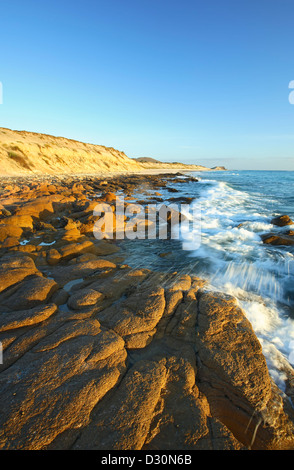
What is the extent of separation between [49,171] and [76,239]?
93.7 feet

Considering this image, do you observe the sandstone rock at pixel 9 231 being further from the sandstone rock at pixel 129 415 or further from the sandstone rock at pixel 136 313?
the sandstone rock at pixel 129 415

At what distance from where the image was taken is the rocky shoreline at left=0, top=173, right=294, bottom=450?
73.8 inches

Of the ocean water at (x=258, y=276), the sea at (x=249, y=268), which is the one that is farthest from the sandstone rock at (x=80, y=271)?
the ocean water at (x=258, y=276)

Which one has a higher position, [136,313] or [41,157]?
[41,157]

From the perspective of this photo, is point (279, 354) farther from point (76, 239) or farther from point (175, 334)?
point (76, 239)

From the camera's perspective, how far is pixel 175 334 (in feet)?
10.2

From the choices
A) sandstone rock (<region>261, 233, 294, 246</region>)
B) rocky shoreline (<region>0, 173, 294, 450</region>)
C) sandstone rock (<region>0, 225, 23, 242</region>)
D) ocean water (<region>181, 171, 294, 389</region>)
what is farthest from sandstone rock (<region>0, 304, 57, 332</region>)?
sandstone rock (<region>261, 233, 294, 246</region>)

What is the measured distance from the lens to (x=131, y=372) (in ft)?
7.85

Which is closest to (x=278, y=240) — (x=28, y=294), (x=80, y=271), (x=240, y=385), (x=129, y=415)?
(x=240, y=385)

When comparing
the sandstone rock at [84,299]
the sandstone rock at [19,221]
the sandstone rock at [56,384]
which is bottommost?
the sandstone rock at [56,384]

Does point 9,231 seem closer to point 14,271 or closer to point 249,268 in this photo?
Answer: point 14,271

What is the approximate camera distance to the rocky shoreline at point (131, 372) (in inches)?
73.8

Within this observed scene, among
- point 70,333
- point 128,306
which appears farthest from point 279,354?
point 70,333

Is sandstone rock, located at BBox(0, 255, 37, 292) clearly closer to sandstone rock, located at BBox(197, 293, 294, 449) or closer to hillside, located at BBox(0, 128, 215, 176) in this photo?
sandstone rock, located at BBox(197, 293, 294, 449)
